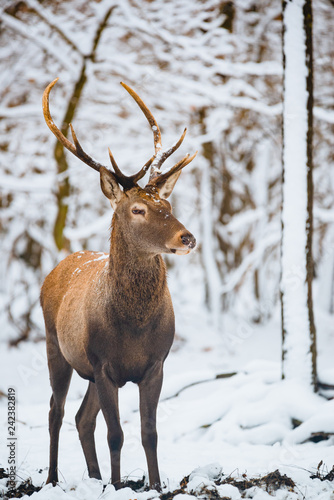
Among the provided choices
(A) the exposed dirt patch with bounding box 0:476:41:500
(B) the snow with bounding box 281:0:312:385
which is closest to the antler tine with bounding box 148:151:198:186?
(B) the snow with bounding box 281:0:312:385

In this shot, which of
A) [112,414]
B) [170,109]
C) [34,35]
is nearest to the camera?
[112,414]

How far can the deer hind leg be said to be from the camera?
393 cm

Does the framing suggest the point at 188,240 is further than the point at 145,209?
No

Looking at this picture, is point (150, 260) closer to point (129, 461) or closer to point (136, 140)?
point (129, 461)

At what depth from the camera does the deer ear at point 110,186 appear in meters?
3.46

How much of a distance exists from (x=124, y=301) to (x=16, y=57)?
7.51m

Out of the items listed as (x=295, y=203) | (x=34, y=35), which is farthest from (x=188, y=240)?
(x=34, y=35)

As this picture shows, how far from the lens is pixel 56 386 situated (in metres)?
3.99

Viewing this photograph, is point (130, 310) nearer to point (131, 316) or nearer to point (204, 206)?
point (131, 316)

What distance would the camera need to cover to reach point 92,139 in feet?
37.5

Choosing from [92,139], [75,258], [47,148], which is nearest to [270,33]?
[92,139]

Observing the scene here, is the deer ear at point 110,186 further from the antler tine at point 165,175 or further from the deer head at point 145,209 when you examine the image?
the antler tine at point 165,175

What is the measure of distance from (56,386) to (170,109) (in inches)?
320

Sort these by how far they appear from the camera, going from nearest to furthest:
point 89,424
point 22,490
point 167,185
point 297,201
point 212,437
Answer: point 22,490, point 167,185, point 89,424, point 212,437, point 297,201
